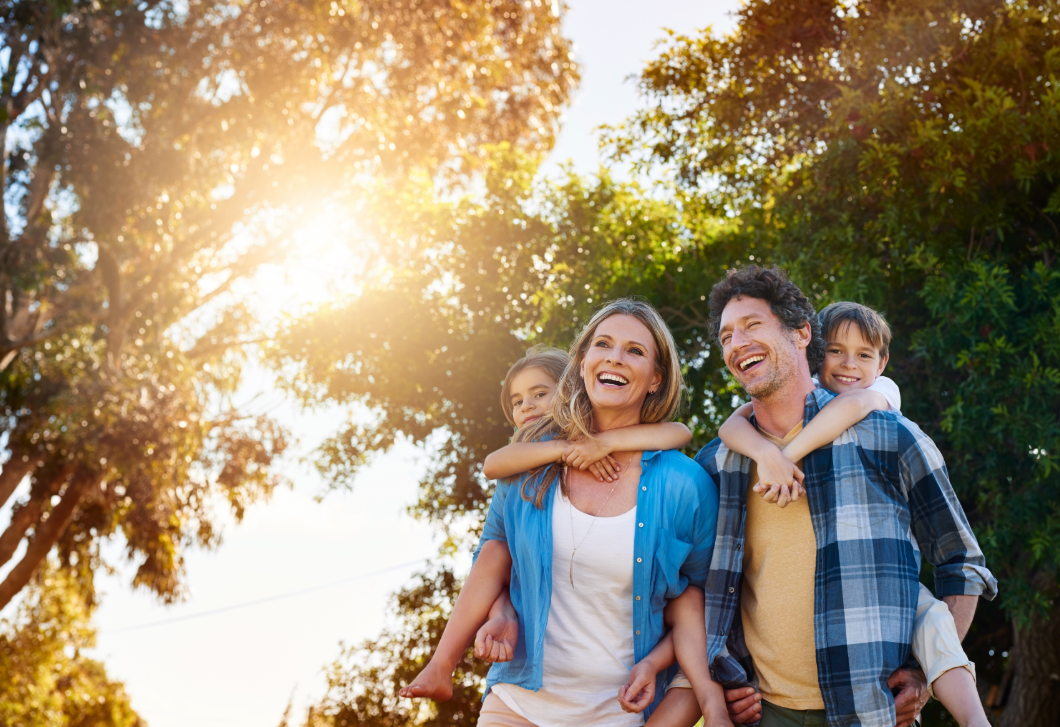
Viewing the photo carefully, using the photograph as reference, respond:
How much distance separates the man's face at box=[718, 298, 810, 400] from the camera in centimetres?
299

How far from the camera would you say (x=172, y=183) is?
13422mm

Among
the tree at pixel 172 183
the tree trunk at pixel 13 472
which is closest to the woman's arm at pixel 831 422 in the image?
the tree at pixel 172 183

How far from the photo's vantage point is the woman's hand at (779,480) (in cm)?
271

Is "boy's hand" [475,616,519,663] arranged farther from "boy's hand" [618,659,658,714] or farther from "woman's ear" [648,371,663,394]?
"woman's ear" [648,371,663,394]

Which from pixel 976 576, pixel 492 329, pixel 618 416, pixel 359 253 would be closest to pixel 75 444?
pixel 359 253

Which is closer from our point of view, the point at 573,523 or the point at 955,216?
the point at 573,523

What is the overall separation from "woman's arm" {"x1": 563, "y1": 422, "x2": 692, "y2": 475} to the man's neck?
0.92ft

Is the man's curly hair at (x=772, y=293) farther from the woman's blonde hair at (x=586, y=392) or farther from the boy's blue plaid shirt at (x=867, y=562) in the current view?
the boy's blue plaid shirt at (x=867, y=562)

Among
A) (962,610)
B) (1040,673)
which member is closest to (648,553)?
(962,610)

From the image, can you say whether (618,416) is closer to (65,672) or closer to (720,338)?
(720,338)

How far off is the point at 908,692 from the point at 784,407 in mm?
941

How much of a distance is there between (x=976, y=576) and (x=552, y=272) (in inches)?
345

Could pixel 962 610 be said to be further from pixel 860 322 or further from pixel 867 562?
pixel 860 322

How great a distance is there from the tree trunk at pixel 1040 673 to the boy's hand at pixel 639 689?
22.4ft
